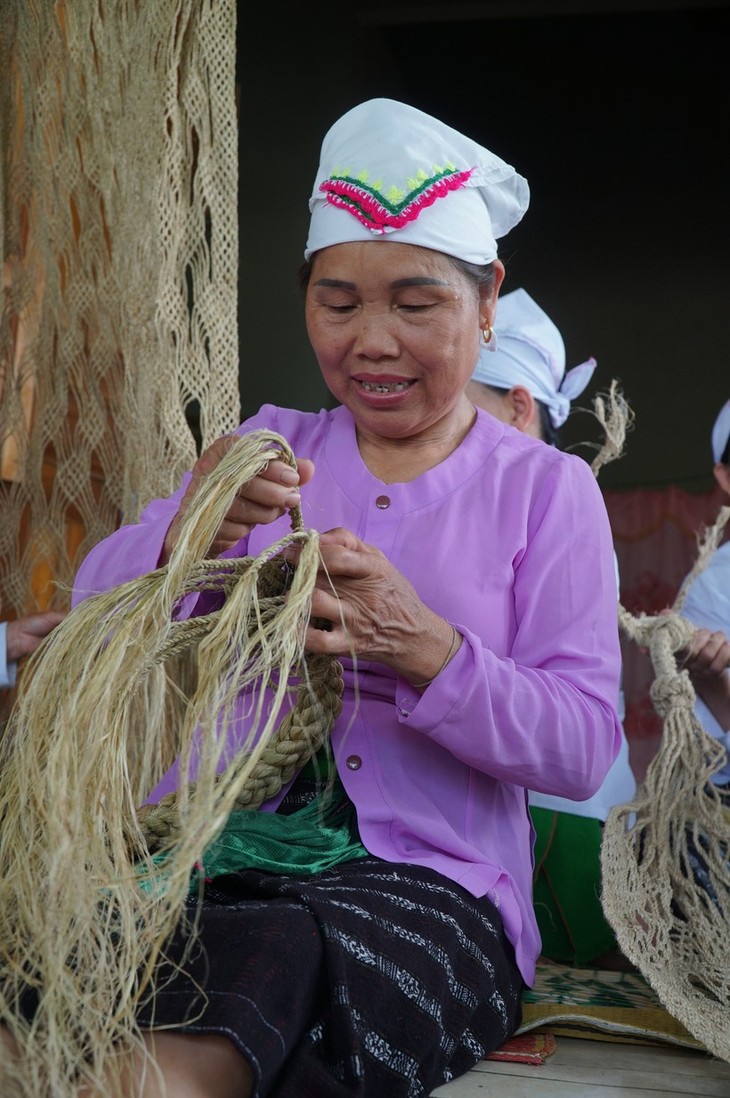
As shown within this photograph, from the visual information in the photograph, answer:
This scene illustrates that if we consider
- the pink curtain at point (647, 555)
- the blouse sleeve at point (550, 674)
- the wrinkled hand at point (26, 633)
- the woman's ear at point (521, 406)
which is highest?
the woman's ear at point (521, 406)

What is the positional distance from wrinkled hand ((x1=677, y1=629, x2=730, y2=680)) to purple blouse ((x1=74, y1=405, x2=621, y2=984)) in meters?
0.61

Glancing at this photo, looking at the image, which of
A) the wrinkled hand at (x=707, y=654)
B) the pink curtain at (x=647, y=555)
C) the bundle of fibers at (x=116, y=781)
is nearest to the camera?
the bundle of fibers at (x=116, y=781)

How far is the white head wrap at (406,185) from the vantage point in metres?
1.58

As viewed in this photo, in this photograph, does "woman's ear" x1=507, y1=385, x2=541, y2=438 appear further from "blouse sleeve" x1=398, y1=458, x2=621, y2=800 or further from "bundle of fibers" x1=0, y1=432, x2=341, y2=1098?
"bundle of fibers" x1=0, y1=432, x2=341, y2=1098

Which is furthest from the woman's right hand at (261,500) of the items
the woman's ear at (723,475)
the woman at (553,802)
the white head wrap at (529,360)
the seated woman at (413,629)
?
the woman's ear at (723,475)

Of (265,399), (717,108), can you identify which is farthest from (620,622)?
(717,108)

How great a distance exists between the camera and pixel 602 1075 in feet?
4.85

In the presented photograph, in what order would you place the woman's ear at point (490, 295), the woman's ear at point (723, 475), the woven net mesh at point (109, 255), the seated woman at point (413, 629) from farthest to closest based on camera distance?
1. the woman's ear at point (723, 475)
2. the woven net mesh at point (109, 255)
3. the woman's ear at point (490, 295)
4. the seated woman at point (413, 629)

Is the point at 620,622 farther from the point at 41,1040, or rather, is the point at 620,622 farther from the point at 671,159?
the point at 671,159

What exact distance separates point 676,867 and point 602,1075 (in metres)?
0.50

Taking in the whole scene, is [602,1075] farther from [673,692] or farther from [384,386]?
[384,386]

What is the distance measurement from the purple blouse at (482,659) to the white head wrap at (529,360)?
1.04m

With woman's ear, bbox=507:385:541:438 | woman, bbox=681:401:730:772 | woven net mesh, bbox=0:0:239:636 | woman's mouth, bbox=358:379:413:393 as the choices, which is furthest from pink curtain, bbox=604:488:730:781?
woman's mouth, bbox=358:379:413:393

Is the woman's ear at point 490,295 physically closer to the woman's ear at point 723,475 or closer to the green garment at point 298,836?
the green garment at point 298,836
